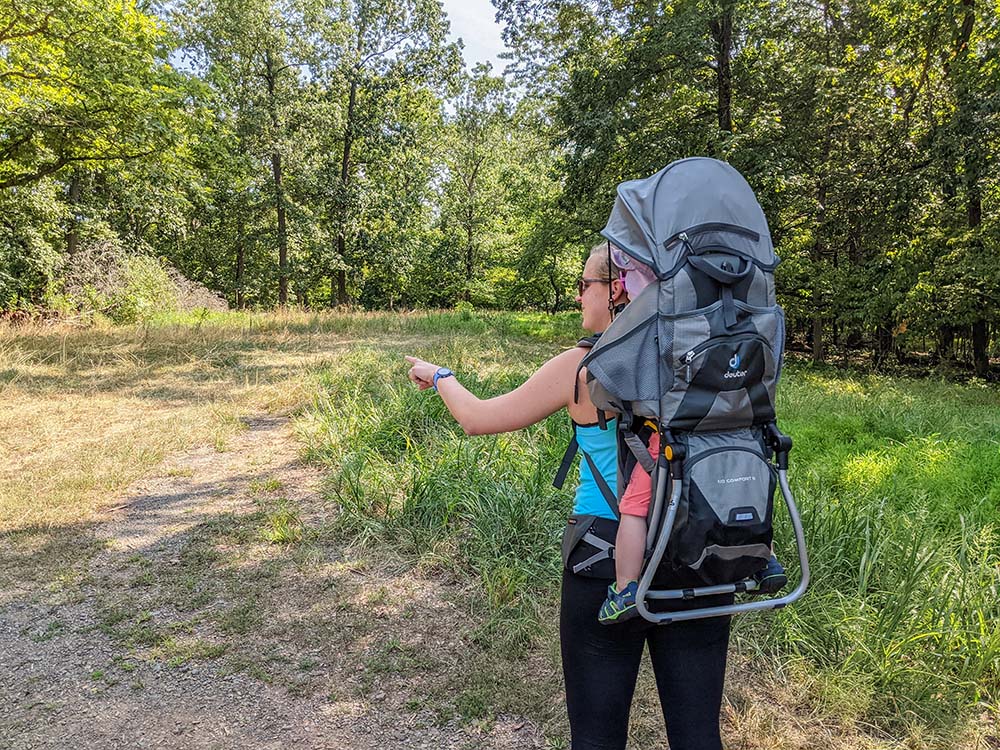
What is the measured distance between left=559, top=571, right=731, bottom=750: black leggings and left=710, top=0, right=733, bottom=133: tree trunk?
41.9 ft

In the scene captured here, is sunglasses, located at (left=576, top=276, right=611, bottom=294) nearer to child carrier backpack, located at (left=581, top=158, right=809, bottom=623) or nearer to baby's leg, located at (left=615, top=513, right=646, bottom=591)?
child carrier backpack, located at (left=581, top=158, right=809, bottom=623)

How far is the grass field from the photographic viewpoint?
8.50 ft

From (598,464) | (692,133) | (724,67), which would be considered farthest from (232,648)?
(724,67)

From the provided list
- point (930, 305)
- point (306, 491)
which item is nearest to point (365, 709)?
point (306, 491)

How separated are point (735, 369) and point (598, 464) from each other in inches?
16.0

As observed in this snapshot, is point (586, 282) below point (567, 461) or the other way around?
the other way around

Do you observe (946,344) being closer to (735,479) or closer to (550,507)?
(550,507)

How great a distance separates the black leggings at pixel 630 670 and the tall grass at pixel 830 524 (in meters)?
1.62

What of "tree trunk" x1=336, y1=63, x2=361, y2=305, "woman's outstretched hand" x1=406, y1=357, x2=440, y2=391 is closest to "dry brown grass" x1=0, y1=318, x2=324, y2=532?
"woman's outstretched hand" x1=406, y1=357, x2=440, y2=391

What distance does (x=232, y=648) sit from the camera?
2.97 m

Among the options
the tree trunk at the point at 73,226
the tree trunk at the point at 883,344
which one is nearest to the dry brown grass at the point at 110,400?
the tree trunk at the point at 73,226

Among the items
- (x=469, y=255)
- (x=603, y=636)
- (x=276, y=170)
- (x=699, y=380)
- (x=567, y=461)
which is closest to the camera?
(x=699, y=380)

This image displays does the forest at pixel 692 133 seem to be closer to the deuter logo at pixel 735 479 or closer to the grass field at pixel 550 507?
the grass field at pixel 550 507

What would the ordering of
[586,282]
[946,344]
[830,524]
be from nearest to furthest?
[586,282], [830,524], [946,344]
